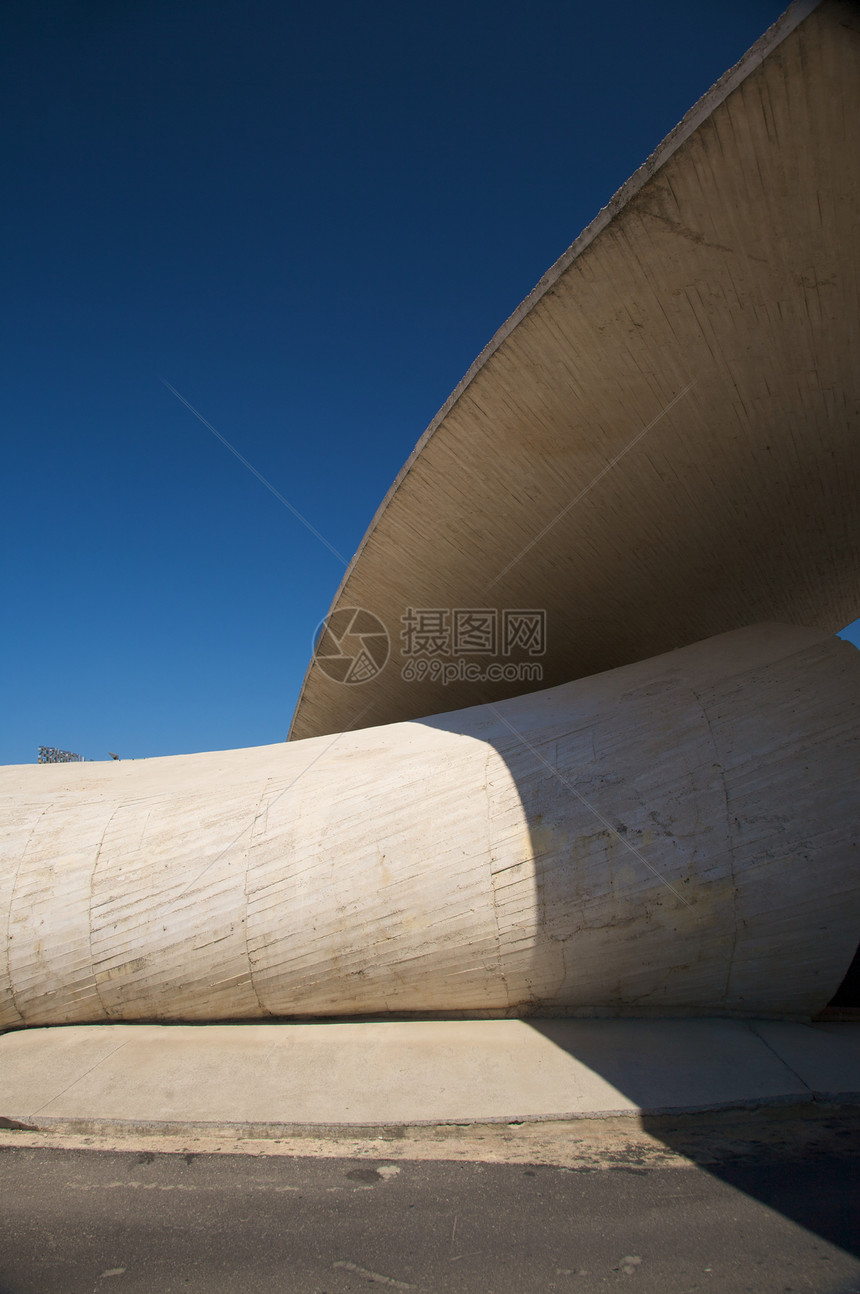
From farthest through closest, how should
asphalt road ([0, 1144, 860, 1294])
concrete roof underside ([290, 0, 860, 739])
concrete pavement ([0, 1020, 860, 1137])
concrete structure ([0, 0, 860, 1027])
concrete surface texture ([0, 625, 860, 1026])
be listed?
concrete surface texture ([0, 625, 860, 1026]), concrete structure ([0, 0, 860, 1027]), concrete roof underside ([290, 0, 860, 739]), concrete pavement ([0, 1020, 860, 1137]), asphalt road ([0, 1144, 860, 1294])

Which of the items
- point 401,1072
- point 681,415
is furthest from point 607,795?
point 681,415

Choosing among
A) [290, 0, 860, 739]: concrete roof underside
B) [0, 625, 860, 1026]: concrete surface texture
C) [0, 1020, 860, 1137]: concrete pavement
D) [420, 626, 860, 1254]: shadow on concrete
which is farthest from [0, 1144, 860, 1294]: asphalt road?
[290, 0, 860, 739]: concrete roof underside

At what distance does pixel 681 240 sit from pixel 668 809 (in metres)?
3.48

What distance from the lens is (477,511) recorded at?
651cm

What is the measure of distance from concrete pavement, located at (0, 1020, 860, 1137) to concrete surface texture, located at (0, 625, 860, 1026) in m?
0.21

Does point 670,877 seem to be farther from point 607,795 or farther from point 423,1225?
point 423,1225

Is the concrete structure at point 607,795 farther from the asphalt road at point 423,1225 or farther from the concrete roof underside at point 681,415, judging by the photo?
the asphalt road at point 423,1225

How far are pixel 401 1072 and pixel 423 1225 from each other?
1.22m

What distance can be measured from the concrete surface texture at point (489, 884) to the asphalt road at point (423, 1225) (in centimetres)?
125

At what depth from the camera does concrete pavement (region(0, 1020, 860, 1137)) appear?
3357 millimetres

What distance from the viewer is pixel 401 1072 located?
12.2ft

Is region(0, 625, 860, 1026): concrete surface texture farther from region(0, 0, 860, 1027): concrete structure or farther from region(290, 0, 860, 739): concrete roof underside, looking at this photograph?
region(290, 0, 860, 739): concrete roof underside

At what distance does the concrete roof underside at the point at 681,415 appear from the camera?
3549 mm

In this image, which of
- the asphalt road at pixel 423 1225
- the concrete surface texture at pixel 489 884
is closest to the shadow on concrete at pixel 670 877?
the concrete surface texture at pixel 489 884
